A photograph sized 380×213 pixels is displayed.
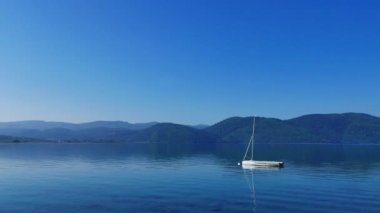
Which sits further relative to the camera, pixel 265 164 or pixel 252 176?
pixel 265 164

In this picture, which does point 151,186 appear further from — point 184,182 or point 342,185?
point 342,185

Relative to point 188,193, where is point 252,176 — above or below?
above

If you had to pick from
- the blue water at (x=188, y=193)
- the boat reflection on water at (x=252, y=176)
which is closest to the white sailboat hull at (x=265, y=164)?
the boat reflection on water at (x=252, y=176)

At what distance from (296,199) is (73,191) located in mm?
39769

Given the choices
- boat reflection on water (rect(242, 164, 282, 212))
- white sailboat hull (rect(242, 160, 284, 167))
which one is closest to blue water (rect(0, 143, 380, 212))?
boat reflection on water (rect(242, 164, 282, 212))

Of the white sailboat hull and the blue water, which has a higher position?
the white sailboat hull

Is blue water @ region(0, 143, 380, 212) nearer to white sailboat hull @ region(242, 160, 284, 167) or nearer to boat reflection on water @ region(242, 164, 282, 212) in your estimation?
boat reflection on water @ region(242, 164, 282, 212)

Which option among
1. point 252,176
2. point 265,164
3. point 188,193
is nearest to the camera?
point 188,193

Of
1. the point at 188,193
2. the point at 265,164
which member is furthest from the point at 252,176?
the point at 188,193

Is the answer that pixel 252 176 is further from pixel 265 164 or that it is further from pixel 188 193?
pixel 188 193

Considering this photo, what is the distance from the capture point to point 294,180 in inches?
3647

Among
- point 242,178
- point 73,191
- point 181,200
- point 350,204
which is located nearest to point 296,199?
point 350,204

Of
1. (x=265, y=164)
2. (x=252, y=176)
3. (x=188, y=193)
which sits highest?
(x=265, y=164)


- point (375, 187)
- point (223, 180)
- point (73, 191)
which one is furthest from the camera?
point (223, 180)
